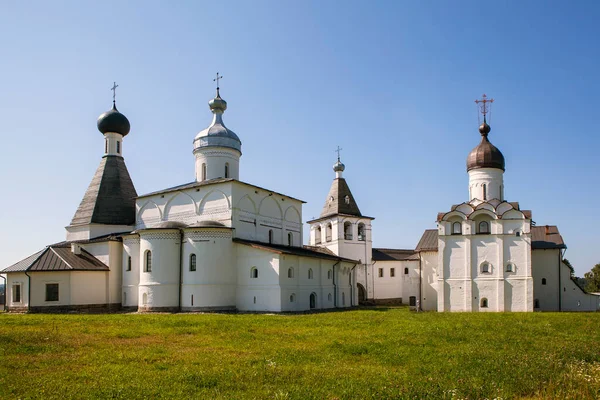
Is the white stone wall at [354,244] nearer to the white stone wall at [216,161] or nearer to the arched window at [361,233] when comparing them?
the arched window at [361,233]

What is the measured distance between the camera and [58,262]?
25.2 metres

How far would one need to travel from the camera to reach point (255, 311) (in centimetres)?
2380

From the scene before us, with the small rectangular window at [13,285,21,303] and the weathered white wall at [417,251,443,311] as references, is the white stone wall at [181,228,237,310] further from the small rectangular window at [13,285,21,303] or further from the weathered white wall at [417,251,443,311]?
the weathered white wall at [417,251,443,311]

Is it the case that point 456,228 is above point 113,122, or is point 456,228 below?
below

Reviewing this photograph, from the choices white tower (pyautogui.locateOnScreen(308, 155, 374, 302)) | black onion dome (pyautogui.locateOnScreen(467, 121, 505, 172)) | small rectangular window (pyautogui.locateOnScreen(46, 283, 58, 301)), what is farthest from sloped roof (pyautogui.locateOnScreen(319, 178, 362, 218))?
small rectangular window (pyautogui.locateOnScreen(46, 283, 58, 301))

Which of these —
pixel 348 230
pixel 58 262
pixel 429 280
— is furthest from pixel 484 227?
pixel 58 262

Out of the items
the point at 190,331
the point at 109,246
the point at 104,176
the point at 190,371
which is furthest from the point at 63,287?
the point at 190,371

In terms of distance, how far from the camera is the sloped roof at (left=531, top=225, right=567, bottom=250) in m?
29.6

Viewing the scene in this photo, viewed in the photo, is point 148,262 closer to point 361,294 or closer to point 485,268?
point 485,268

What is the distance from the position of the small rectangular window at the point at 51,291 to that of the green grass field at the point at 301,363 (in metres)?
10.3

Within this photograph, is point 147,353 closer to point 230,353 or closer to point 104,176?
point 230,353

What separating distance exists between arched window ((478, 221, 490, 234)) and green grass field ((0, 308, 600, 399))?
12242mm

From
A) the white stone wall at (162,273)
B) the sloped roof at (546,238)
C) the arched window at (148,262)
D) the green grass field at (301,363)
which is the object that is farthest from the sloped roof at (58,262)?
the sloped roof at (546,238)

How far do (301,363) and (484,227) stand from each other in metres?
20.4
